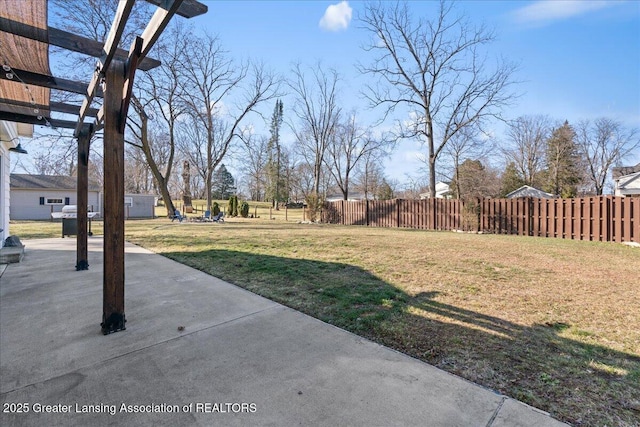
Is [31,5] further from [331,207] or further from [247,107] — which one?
[247,107]

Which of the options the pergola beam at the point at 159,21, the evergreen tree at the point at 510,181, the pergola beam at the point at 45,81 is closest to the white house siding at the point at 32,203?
the pergola beam at the point at 45,81

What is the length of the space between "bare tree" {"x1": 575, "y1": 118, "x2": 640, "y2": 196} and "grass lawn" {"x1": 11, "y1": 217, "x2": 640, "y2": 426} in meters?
35.9

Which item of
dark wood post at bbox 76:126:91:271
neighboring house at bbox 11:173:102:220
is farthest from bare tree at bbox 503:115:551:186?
neighboring house at bbox 11:173:102:220

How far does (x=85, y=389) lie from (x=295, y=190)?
160 ft

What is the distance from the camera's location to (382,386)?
196 centimetres

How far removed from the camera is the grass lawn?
1.98 m

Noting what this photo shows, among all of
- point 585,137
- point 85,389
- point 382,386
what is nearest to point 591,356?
point 382,386

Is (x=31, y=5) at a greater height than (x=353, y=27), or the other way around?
(x=353, y=27)

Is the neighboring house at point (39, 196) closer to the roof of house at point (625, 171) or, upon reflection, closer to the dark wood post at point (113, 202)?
the dark wood post at point (113, 202)

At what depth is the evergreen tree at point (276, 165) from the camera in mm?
45250

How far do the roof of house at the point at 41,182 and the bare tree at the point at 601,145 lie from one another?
4965cm

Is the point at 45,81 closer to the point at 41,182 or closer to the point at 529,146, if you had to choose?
the point at 41,182

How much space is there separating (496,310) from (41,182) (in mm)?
32184

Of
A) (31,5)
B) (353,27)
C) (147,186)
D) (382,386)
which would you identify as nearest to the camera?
(382,386)
